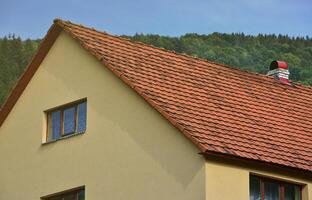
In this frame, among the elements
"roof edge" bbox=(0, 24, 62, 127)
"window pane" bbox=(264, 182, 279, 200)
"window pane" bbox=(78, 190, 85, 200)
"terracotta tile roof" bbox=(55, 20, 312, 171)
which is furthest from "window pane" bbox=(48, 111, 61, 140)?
"window pane" bbox=(264, 182, 279, 200)

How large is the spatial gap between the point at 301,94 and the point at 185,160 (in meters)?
9.17

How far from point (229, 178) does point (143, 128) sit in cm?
276

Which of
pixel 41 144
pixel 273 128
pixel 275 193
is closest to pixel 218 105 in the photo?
pixel 273 128

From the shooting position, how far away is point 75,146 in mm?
26609

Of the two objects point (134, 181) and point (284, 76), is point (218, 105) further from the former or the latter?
point (284, 76)

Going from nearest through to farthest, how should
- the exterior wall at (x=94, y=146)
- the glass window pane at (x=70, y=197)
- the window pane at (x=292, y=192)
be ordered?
the exterior wall at (x=94, y=146) < the window pane at (x=292, y=192) < the glass window pane at (x=70, y=197)

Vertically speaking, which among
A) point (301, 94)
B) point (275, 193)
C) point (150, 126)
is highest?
point (301, 94)

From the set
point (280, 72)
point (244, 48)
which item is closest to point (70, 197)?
point (280, 72)

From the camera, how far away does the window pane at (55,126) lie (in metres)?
27.5

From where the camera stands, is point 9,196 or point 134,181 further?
point 9,196

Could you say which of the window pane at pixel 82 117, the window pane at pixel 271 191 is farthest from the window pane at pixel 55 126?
the window pane at pixel 271 191

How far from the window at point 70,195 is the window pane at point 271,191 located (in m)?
4.89

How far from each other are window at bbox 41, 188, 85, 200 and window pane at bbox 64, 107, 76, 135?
1.75 m

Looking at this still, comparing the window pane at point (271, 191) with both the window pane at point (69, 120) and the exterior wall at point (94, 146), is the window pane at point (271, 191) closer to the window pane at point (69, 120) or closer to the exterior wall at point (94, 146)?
the exterior wall at point (94, 146)
